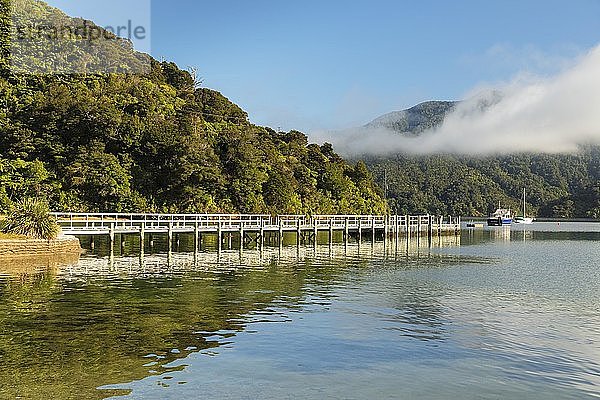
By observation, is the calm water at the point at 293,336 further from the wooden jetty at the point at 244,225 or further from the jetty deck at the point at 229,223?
the wooden jetty at the point at 244,225

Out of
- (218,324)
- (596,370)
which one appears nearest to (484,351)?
(596,370)

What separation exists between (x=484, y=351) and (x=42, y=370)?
993cm

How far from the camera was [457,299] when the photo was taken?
2511 cm

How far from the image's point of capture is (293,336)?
58.0 feet

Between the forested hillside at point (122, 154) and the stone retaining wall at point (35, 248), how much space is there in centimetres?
1143

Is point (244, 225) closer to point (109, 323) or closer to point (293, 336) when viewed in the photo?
point (109, 323)

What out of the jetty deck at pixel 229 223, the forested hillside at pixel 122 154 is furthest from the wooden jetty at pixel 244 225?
the forested hillside at pixel 122 154

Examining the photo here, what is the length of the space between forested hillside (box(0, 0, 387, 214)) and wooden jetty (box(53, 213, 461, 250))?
12.0 feet

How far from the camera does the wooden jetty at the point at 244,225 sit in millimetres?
44750

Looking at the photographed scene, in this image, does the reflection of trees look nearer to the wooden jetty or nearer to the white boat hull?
the wooden jetty

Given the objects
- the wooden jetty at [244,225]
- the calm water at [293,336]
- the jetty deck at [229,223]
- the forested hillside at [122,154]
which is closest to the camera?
the calm water at [293,336]

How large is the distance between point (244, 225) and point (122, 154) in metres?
15.8

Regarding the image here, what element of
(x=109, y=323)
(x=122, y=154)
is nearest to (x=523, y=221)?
(x=122, y=154)

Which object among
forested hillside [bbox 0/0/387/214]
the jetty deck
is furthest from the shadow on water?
forested hillside [bbox 0/0/387/214]
